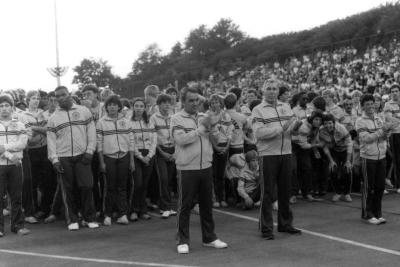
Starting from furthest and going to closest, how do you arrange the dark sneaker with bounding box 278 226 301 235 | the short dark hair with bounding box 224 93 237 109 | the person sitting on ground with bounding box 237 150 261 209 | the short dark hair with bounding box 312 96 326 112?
the short dark hair with bounding box 312 96 326 112 → the short dark hair with bounding box 224 93 237 109 → the person sitting on ground with bounding box 237 150 261 209 → the dark sneaker with bounding box 278 226 301 235

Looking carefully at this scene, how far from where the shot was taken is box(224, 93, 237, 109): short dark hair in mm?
9438

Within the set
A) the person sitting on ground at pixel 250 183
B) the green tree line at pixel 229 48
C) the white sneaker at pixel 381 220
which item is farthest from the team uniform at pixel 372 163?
the green tree line at pixel 229 48

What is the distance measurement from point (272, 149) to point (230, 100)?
2479mm

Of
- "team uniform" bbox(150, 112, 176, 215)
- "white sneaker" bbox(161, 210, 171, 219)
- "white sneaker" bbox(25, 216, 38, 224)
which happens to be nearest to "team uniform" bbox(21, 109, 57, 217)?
"white sneaker" bbox(25, 216, 38, 224)

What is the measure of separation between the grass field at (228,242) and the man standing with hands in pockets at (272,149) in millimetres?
342

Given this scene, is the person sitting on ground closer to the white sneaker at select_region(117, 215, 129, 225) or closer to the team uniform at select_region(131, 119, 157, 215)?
the team uniform at select_region(131, 119, 157, 215)

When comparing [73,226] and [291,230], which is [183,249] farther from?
[73,226]

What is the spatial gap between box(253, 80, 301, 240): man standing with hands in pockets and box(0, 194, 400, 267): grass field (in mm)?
342

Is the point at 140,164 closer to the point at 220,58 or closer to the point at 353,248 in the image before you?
the point at 353,248

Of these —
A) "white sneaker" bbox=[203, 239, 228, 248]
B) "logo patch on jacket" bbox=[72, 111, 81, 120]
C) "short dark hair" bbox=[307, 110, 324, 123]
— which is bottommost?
"white sneaker" bbox=[203, 239, 228, 248]

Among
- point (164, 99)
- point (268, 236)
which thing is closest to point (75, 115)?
point (164, 99)

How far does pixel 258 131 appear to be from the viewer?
23.4 ft

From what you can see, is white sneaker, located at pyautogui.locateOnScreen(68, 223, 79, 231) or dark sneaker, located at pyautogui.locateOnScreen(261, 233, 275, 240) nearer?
dark sneaker, located at pyautogui.locateOnScreen(261, 233, 275, 240)

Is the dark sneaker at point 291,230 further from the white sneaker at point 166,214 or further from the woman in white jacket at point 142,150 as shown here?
the woman in white jacket at point 142,150
